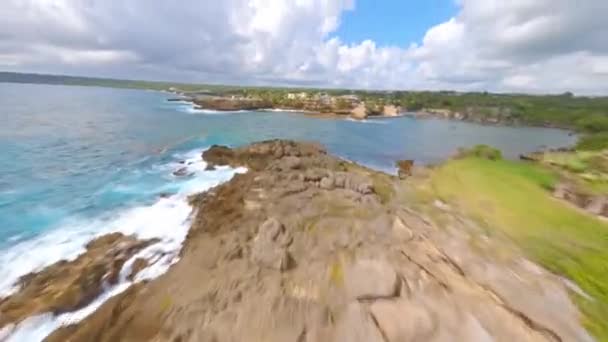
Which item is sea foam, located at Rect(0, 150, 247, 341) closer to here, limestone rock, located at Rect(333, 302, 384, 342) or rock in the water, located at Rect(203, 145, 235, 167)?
limestone rock, located at Rect(333, 302, 384, 342)

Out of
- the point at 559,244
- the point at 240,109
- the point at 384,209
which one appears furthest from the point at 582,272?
the point at 240,109

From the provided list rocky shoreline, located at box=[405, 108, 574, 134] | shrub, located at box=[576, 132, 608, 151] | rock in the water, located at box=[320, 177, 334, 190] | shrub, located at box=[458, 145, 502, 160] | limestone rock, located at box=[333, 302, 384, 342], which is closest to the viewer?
limestone rock, located at box=[333, 302, 384, 342]

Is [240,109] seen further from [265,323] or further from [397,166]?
[265,323]

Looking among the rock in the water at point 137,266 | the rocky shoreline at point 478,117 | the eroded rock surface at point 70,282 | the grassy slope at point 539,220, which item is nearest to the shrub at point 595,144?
the grassy slope at point 539,220

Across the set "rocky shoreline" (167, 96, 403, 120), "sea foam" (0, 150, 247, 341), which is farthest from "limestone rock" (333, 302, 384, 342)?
"rocky shoreline" (167, 96, 403, 120)

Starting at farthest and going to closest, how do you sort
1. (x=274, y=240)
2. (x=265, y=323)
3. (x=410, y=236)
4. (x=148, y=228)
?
(x=148, y=228), (x=410, y=236), (x=274, y=240), (x=265, y=323)

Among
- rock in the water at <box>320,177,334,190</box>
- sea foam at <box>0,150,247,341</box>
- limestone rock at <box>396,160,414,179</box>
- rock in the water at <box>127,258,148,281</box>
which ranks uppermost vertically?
rock in the water at <box>320,177,334,190</box>

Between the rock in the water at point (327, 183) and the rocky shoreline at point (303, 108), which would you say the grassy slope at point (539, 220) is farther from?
the rocky shoreline at point (303, 108)
